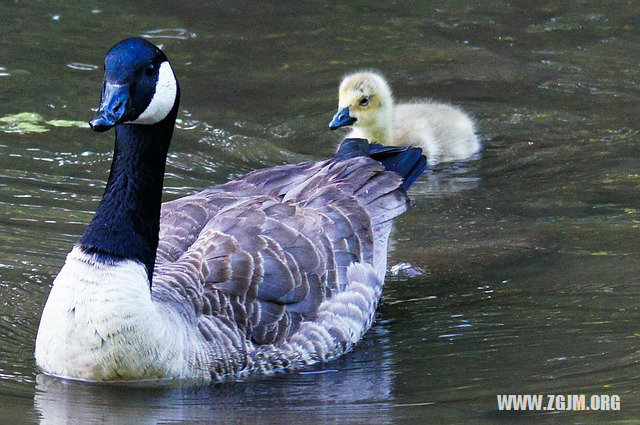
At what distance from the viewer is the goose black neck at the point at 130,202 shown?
6016 mm

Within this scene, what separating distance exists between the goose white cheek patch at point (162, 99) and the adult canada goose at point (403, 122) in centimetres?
313

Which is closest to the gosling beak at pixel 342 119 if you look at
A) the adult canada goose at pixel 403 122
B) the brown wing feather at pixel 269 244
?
the adult canada goose at pixel 403 122

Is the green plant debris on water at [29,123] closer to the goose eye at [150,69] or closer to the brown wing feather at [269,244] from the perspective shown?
the brown wing feather at [269,244]

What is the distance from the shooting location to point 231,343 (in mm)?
6203

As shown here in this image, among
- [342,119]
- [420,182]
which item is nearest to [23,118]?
[342,119]

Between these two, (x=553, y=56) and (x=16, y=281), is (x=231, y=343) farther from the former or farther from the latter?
(x=553, y=56)

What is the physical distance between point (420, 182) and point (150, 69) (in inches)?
141

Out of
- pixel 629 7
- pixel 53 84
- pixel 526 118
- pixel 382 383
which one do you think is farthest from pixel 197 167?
pixel 629 7

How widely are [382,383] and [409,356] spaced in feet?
1.37

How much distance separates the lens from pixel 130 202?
6.10 m

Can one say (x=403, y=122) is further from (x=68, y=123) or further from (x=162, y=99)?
(x=162, y=99)

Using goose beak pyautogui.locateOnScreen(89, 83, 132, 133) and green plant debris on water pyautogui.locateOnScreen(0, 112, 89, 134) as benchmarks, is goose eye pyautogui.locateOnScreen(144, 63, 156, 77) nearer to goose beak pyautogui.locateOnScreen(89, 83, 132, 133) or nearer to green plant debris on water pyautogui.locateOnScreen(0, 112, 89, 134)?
goose beak pyautogui.locateOnScreen(89, 83, 132, 133)

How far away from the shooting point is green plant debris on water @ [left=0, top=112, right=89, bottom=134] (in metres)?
9.55

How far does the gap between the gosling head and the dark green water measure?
400 mm
